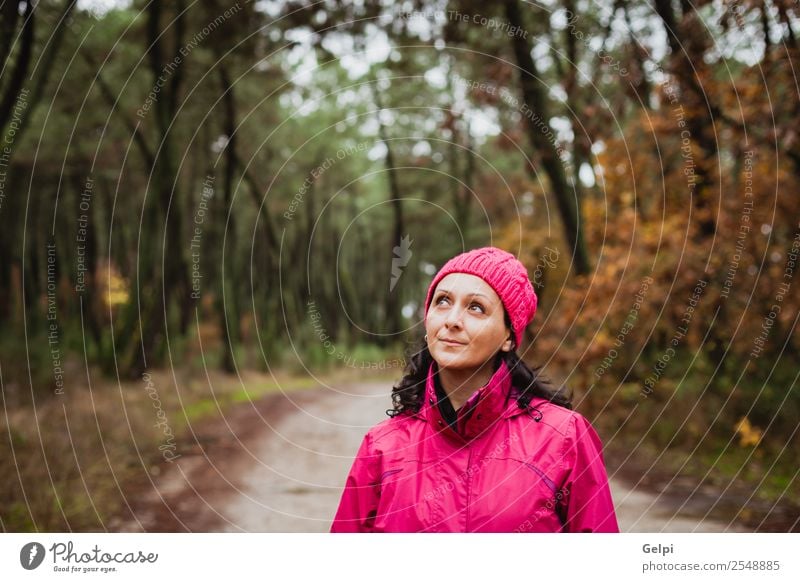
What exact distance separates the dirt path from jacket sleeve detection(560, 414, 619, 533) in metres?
3.41

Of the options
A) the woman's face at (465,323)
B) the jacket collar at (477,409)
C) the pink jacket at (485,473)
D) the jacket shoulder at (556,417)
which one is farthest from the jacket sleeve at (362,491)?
the jacket shoulder at (556,417)

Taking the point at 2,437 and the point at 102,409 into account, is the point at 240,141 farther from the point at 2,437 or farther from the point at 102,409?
Answer: the point at 2,437

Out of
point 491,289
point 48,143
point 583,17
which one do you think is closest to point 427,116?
point 583,17

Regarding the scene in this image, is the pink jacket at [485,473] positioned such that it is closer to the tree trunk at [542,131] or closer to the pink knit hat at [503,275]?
the pink knit hat at [503,275]

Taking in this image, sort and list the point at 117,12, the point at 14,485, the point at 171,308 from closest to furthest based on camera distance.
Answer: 1. the point at 14,485
2. the point at 117,12
3. the point at 171,308

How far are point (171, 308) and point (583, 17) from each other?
13.3 metres

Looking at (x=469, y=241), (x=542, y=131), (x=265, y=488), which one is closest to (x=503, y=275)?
(x=265, y=488)

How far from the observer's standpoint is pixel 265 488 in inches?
266

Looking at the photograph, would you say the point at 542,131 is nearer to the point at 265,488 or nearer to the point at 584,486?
the point at 265,488

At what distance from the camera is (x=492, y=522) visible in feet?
6.81

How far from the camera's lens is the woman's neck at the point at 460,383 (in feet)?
7.14

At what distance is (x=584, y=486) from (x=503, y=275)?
70 centimetres

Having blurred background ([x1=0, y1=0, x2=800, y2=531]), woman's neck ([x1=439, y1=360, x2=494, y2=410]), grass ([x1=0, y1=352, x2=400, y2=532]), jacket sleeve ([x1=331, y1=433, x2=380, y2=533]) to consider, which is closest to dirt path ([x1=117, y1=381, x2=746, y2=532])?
blurred background ([x1=0, y1=0, x2=800, y2=531])
